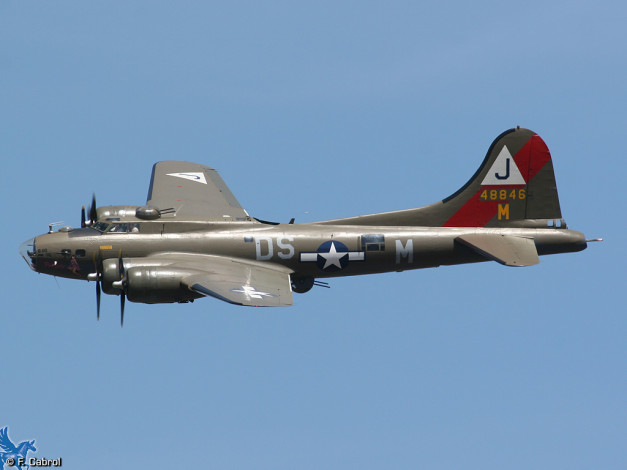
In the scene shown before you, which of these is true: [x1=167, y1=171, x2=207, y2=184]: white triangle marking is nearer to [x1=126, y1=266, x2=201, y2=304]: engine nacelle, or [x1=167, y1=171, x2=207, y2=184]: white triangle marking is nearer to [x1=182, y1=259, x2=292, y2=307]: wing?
[x1=182, y1=259, x2=292, y2=307]: wing

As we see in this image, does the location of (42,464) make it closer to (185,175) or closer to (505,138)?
(185,175)

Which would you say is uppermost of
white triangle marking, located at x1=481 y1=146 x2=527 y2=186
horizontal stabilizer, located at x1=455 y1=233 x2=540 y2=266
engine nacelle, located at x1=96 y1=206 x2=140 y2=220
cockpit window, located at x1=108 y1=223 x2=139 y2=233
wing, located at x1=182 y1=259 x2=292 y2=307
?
white triangle marking, located at x1=481 y1=146 x2=527 y2=186

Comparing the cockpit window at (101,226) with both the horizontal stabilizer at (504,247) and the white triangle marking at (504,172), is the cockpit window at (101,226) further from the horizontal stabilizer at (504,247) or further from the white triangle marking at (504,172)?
the white triangle marking at (504,172)

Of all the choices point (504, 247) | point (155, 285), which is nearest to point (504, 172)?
point (504, 247)

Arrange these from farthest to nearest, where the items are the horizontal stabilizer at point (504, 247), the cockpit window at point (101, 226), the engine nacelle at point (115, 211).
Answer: the engine nacelle at point (115, 211) → the cockpit window at point (101, 226) → the horizontal stabilizer at point (504, 247)

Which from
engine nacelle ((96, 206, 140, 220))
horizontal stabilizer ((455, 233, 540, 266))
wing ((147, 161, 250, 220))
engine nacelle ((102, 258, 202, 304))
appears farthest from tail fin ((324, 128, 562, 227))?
engine nacelle ((96, 206, 140, 220))

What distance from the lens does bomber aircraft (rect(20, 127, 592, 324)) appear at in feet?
144

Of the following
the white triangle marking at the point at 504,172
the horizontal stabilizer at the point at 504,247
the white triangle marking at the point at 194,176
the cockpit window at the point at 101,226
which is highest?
the white triangle marking at the point at 194,176

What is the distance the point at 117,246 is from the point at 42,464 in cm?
884

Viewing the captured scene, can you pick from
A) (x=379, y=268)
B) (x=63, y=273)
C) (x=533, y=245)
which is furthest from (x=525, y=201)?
(x=63, y=273)

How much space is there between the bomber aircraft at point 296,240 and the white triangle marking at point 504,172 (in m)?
0.04

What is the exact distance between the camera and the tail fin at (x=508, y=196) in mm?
48312

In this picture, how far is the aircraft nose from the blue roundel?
1074 cm

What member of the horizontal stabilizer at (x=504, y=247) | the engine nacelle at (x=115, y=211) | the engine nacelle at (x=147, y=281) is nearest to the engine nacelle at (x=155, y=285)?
the engine nacelle at (x=147, y=281)
